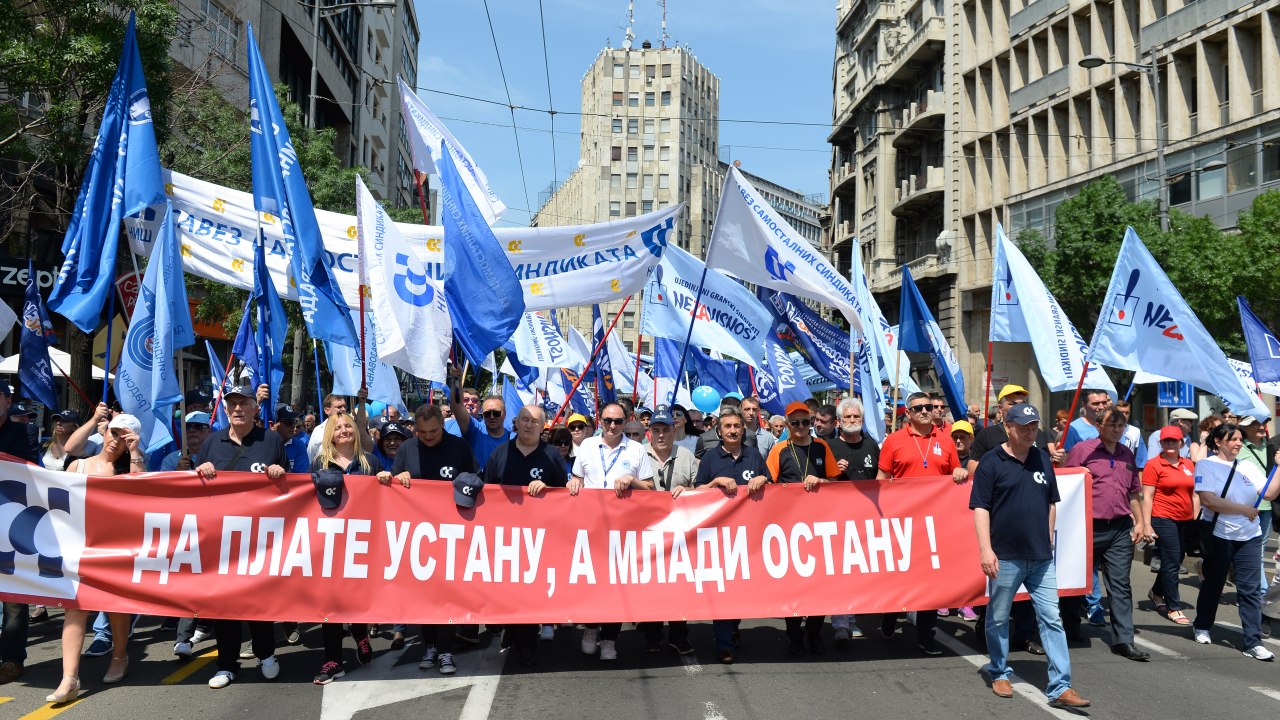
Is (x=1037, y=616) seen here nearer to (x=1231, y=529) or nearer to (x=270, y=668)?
(x=1231, y=529)

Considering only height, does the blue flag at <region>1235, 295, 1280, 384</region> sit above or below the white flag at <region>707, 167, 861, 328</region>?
below

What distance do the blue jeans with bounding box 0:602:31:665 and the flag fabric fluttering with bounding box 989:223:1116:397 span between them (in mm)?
7809

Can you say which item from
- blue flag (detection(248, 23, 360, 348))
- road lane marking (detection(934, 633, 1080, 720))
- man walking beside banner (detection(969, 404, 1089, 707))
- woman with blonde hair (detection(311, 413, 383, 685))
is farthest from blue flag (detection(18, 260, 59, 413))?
man walking beside banner (detection(969, 404, 1089, 707))

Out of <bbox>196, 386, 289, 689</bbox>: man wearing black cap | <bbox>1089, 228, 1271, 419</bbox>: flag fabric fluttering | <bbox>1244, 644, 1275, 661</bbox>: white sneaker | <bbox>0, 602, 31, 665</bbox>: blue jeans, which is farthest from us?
<bbox>1089, 228, 1271, 419</bbox>: flag fabric fluttering

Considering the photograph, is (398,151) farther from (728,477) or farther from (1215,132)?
(728,477)

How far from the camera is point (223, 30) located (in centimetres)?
2627

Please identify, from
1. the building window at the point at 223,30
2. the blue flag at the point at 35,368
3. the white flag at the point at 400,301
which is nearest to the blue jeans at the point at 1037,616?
the white flag at the point at 400,301

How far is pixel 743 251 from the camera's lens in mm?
8891

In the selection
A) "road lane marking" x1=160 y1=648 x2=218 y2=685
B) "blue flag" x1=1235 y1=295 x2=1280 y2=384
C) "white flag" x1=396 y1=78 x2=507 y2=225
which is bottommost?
"road lane marking" x1=160 y1=648 x2=218 y2=685

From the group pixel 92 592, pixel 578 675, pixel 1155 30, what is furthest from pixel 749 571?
pixel 1155 30

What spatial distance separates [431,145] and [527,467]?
138 inches

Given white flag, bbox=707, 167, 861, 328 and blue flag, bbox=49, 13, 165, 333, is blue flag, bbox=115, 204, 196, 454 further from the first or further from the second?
white flag, bbox=707, 167, 861, 328

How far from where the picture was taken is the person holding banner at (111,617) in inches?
237

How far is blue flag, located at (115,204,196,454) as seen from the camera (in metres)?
7.61
